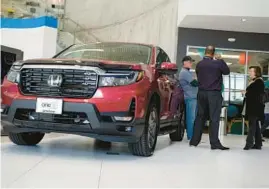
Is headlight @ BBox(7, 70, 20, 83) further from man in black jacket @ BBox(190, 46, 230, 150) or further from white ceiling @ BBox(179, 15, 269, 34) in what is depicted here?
white ceiling @ BBox(179, 15, 269, 34)

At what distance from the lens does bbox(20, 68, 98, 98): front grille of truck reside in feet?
11.8

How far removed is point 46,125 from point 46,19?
508 cm

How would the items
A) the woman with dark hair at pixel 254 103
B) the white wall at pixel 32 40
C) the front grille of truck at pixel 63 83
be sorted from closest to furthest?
the front grille of truck at pixel 63 83 < the woman with dark hair at pixel 254 103 < the white wall at pixel 32 40

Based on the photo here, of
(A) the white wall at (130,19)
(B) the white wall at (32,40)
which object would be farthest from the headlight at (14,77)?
(A) the white wall at (130,19)

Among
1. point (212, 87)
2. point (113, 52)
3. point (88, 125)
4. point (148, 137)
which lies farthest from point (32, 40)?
point (88, 125)

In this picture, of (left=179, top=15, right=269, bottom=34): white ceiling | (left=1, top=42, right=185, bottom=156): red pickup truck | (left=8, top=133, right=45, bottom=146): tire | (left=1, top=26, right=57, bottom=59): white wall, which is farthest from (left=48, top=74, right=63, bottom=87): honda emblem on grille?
(left=179, top=15, right=269, bottom=34): white ceiling

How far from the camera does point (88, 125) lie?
138 inches

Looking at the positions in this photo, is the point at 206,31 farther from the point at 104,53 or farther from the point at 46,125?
the point at 46,125

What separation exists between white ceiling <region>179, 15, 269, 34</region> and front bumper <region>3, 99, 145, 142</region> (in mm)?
6543

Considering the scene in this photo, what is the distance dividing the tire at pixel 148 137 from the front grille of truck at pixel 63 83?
2.38 ft

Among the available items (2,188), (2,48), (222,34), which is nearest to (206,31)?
(222,34)

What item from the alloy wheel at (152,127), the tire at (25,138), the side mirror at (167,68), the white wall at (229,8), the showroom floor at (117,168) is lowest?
the showroom floor at (117,168)

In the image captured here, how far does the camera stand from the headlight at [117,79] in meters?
3.59

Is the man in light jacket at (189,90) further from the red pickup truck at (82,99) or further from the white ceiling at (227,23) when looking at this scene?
the white ceiling at (227,23)
